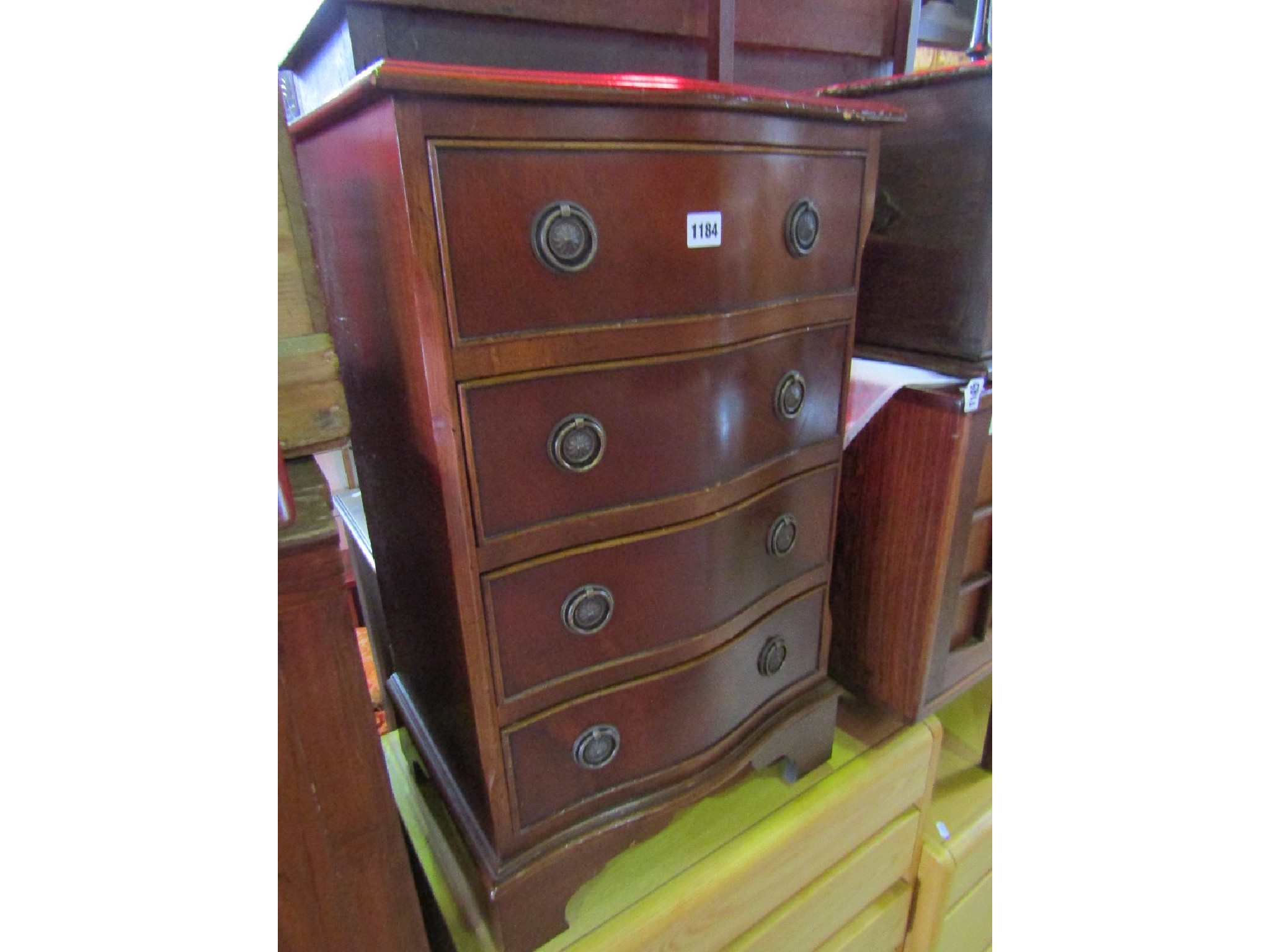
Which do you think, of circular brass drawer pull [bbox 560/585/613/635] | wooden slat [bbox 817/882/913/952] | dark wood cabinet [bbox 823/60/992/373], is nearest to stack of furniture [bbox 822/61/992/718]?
dark wood cabinet [bbox 823/60/992/373]

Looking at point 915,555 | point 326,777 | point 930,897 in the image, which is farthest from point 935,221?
point 930,897

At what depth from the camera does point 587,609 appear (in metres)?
0.66

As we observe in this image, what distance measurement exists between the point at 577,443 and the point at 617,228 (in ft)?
0.59

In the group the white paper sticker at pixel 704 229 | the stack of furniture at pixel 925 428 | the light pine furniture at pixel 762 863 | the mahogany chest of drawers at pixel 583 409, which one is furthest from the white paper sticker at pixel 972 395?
the light pine furniture at pixel 762 863

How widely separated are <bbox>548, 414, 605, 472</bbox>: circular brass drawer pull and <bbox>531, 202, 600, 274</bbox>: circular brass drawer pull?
13 cm

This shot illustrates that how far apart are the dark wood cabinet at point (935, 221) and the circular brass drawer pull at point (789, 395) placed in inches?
11.5

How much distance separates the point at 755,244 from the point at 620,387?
0.62 feet

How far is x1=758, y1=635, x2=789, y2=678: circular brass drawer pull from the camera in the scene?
2.75 ft

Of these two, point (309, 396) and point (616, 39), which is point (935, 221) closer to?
point (616, 39)

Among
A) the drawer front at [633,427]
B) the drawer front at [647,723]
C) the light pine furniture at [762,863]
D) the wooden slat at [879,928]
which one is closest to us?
the drawer front at [633,427]

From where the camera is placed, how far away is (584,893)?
810mm

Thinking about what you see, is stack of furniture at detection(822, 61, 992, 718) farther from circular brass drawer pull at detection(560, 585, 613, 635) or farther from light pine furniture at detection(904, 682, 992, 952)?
circular brass drawer pull at detection(560, 585, 613, 635)

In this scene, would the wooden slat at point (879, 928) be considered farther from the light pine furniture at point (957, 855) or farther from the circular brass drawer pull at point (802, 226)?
the circular brass drawer pull at point (802, 226)

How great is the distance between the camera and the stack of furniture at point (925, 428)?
2.76ft
